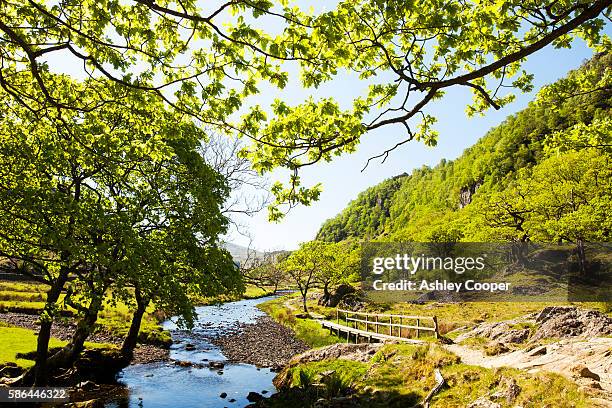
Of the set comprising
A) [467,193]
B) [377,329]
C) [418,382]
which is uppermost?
[467,193]

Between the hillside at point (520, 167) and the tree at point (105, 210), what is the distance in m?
10.5

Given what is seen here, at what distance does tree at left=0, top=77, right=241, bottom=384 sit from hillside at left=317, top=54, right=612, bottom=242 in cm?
1048

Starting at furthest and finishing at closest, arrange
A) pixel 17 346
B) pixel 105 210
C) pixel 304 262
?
pixel 304 262 < pixel 17 346 < pixel 105 210

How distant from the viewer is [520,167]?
361ft

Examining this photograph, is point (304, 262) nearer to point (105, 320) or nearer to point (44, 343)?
point (105, 320)

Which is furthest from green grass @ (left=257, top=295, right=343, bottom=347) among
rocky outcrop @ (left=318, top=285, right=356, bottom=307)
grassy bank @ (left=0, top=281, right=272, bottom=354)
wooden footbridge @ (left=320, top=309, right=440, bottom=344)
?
rocky outcrop @ (left=318, top=285, right=356, bottom=307)

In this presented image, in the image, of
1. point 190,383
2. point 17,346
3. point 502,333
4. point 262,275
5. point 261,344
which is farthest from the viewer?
point 261,344

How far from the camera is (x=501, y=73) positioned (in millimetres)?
7859

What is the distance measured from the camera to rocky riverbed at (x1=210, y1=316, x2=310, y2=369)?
88.5 ft

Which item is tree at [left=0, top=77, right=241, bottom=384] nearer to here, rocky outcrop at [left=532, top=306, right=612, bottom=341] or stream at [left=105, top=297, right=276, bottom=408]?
stream at [left=105, top=297, right=276, bottom=408]

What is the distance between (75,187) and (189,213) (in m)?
4.05

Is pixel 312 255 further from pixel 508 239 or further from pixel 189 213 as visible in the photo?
pixel 189 213

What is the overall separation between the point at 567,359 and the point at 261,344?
26.2 metres

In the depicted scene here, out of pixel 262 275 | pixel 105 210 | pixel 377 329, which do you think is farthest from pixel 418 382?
pixel 377 329
